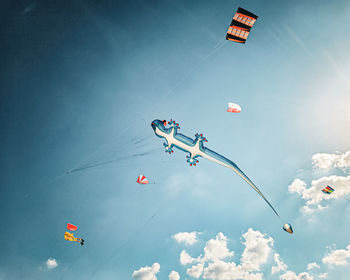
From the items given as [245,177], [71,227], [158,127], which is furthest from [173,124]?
[71,227]

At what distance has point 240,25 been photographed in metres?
11.0

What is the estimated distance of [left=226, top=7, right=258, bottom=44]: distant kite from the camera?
1070 cm

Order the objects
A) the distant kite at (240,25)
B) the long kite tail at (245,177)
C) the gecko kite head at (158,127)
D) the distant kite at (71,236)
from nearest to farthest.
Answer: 1. the distant kite at (240,25)
2. the gecko kite head at (158,127)
3. the long kite tail at (245,177)
4. the distant kite at (71,236)

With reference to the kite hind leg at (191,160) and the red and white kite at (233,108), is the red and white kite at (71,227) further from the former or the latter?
the red and white kite at (233,108)

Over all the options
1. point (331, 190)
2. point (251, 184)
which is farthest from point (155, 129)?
point (331, 190)

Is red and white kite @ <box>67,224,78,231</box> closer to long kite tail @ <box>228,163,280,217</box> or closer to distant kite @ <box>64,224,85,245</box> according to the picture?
distant kite @ <box>64,224,85,245</box>

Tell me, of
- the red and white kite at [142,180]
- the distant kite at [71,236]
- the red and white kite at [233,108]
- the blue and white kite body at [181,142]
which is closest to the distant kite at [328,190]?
the blue and white kite body at [181,142]

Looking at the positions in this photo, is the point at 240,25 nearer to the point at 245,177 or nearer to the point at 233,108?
the point at 233,108

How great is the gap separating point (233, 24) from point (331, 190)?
1626 centimetres

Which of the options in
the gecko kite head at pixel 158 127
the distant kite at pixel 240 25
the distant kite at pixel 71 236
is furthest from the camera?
the distant kite at pixel 71 236

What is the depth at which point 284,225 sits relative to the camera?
38.3ft

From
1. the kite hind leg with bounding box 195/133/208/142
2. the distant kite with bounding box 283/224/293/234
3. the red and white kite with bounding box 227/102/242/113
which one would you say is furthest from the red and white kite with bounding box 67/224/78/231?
the distant kite with bounding box 283/224/293/234

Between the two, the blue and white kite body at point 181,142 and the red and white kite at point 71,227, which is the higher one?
the blue and white kite body at point 181,142

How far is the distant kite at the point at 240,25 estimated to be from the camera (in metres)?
10.7
